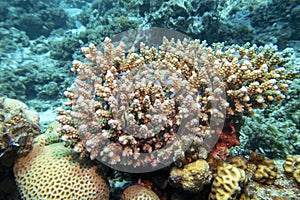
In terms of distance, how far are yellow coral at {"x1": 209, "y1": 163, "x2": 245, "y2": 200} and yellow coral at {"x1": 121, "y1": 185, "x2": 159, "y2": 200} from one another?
658 mm

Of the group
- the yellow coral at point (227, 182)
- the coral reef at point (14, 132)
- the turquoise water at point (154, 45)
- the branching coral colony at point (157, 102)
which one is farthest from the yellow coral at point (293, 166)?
the coral reef at point (14, 132)

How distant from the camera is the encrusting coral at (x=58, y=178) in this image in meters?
2.16

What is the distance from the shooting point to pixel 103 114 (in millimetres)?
2242

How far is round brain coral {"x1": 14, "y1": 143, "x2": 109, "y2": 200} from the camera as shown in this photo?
7.09 ft

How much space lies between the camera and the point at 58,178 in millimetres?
2184

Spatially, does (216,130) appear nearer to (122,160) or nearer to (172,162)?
(172,162)

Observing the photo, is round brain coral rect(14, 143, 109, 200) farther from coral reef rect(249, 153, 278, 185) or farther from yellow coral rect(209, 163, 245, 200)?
coral reef rect(249, 153, 278, 185)

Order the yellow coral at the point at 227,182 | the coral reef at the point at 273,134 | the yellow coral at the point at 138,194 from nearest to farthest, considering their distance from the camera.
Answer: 1. the yellow coral at the point at 227,182
2. the yellow coral at the point at 138,194
3. the coral reef at the point at 273,134

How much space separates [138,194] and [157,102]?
3.29ft

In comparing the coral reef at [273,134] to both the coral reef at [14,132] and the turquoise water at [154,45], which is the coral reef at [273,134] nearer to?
the turquoise water at [154,45]

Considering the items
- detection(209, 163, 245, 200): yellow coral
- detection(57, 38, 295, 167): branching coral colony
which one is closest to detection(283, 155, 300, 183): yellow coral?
detection(57, 38, 295, 167): branching coral colony

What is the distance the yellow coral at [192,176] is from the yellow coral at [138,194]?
0.93 feet

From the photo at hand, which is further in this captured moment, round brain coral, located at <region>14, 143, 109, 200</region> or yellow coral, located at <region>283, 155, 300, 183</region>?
yellow coral, located at <region>283, 155, 300, 183</region>

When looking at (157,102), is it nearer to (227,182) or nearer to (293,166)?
(227,182)
